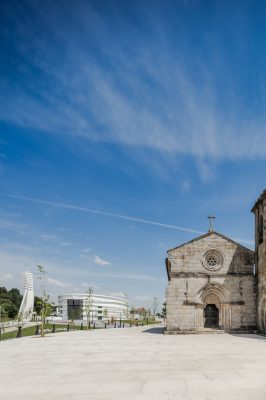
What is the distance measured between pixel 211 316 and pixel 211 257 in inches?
179

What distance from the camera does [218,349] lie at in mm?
17969

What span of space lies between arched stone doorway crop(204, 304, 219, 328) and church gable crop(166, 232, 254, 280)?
269 cm

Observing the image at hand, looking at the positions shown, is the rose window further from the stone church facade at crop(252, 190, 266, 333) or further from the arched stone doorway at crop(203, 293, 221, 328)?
the stone church facade at crop(252, 190, 266, 333)

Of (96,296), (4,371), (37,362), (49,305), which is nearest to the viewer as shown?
(4,371)

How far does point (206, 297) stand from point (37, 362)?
61.9ft

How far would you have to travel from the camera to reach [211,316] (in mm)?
30938

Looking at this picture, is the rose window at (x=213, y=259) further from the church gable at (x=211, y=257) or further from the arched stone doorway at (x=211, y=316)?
the arched stone doorway at (x=211, y=316)

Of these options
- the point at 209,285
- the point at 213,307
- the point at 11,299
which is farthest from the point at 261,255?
the point at 11,299

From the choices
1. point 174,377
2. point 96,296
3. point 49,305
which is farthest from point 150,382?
point 96,296

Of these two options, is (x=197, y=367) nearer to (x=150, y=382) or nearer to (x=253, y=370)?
(x=253, y=370)

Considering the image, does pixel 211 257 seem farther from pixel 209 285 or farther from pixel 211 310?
pixel 211 310

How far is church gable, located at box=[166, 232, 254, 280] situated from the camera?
31.2 meters

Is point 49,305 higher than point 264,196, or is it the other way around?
point 264,196

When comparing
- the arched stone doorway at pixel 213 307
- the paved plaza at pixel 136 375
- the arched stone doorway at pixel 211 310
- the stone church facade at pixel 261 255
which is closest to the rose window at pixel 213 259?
the arched stone doorway at pixel 213 307
